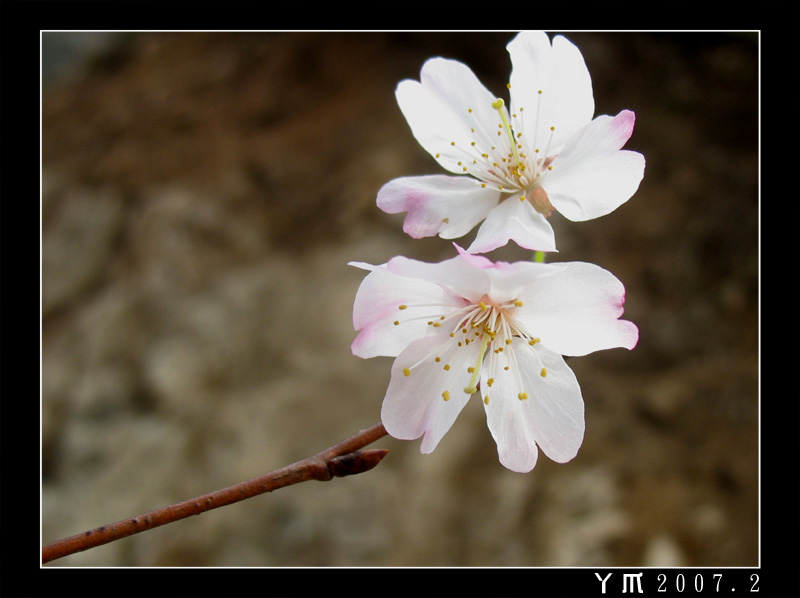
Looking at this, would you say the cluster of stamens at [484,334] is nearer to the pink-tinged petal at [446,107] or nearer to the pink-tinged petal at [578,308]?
the pink-tinged petal at [578,308]

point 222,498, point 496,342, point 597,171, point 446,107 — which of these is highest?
point 446,107

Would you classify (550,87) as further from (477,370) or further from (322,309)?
(322,309)

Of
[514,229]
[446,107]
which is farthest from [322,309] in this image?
[514,229]

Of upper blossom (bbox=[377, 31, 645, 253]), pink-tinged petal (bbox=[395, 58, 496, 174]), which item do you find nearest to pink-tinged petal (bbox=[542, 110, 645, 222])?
upper blossom (bbox=[377, 31, 645, 253])

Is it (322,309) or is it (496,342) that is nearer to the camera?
(496,342)

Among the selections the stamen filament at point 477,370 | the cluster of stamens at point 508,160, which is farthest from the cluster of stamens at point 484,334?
the cluster of stamens at point 508,160
